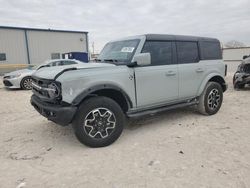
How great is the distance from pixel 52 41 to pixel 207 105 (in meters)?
21.5

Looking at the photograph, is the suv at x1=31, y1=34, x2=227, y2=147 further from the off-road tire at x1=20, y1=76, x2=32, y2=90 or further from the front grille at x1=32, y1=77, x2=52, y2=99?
the off-road tire at x1=20, y1=76, x2=32, y2=90

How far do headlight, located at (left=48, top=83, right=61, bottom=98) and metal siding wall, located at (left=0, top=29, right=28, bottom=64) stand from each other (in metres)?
20.6

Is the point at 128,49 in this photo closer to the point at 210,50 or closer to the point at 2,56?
the point at 210,50

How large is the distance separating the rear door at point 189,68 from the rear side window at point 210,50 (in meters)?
0.21

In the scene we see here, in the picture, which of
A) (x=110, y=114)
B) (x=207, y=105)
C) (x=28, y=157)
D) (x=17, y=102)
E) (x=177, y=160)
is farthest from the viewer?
(x=17, y=102)

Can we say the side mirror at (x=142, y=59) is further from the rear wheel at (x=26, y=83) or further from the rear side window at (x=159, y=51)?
the rear wheel at (x=26, y=83)

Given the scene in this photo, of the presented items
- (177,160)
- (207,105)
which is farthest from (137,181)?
(207,105)

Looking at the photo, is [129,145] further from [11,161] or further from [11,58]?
[11,58]

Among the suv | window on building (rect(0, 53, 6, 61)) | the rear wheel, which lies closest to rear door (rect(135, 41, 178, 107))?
the suv

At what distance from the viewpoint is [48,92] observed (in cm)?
377

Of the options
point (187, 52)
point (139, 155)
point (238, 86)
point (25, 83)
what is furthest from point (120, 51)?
point (25, 83)

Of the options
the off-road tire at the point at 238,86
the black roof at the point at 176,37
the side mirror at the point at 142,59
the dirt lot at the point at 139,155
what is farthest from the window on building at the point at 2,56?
the side mirror at the point at 142,59

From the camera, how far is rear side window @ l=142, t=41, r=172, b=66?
15.0 ft

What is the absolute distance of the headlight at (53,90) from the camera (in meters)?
3.58
